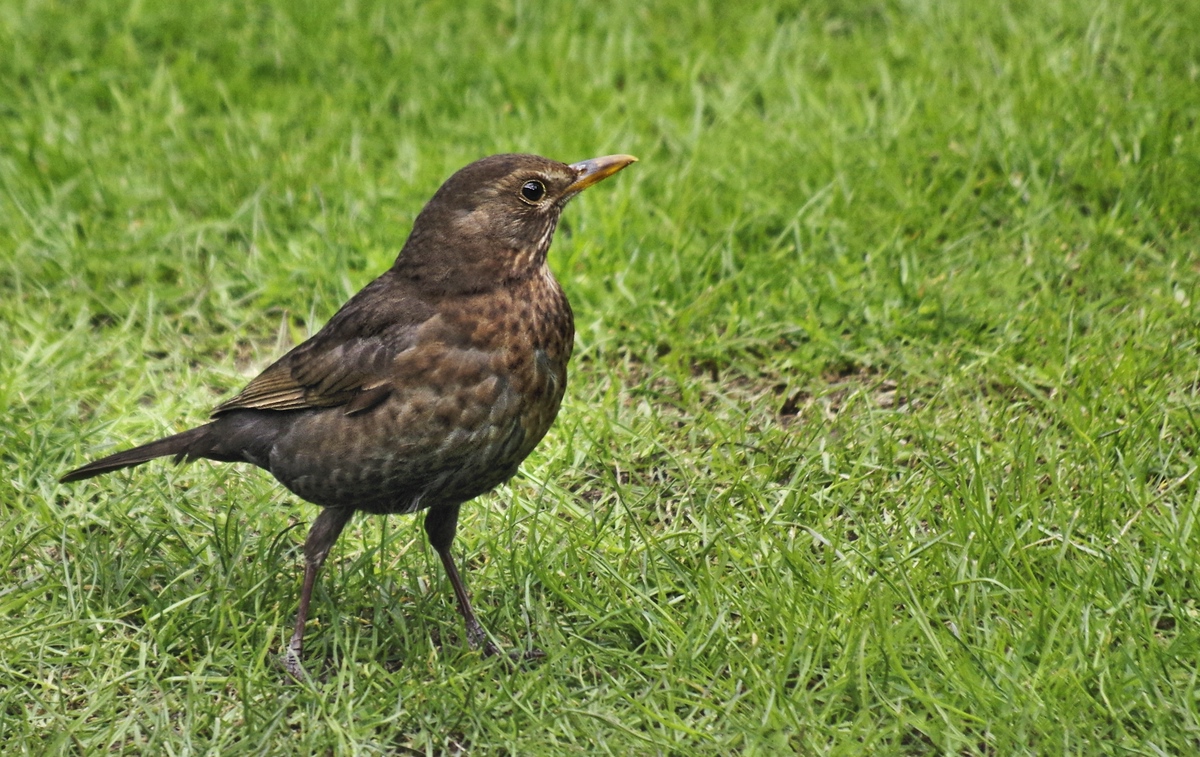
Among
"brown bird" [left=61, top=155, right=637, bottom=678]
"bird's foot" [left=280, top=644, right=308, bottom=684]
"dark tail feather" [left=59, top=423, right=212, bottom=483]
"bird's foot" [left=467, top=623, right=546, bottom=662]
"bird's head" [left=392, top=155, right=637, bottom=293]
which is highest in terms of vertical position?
"bird's head" [left=392, top=155, right=637, bottom=293]

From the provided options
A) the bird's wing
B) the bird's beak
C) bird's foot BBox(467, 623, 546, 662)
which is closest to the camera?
the bird's wing

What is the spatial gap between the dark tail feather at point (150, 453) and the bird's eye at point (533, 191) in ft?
3.94

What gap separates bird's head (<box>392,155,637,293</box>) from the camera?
405 centimetres

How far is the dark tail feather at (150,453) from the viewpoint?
430 cm

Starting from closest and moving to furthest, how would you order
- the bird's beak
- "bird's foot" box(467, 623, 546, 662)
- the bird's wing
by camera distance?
the bird's wing → "bird's foot" box(467, 623, 546, 662) → the bird's beak

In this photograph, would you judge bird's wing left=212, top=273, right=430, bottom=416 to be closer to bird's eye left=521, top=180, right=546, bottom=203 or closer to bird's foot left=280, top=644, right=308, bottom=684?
bird's eye left=521, top=180, right=546, bottom=203

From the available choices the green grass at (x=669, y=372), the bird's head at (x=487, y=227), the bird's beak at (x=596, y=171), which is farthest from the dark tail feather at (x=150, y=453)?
the bird's beak at (x=596, y=171)

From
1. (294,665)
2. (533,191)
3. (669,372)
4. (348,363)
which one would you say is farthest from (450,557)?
(669,372)

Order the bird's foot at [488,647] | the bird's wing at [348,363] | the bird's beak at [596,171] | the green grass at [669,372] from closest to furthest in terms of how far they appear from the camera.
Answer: the green grass at [669,372]
the bird's wing at [348,363]
the bird's foot at [488,647]
the bird's beak at [596,171]

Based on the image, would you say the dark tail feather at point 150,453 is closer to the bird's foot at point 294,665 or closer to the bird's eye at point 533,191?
the bird's foot at point 294,665

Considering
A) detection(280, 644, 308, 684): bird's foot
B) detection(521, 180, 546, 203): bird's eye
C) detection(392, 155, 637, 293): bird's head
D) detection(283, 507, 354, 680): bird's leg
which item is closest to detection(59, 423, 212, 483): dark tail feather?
detection(283, 507, 354, 680): bird's leg

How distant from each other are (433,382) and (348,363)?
1.16ft

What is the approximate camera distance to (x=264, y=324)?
5965 mm

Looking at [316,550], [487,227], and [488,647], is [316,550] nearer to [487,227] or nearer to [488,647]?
[488,647]
